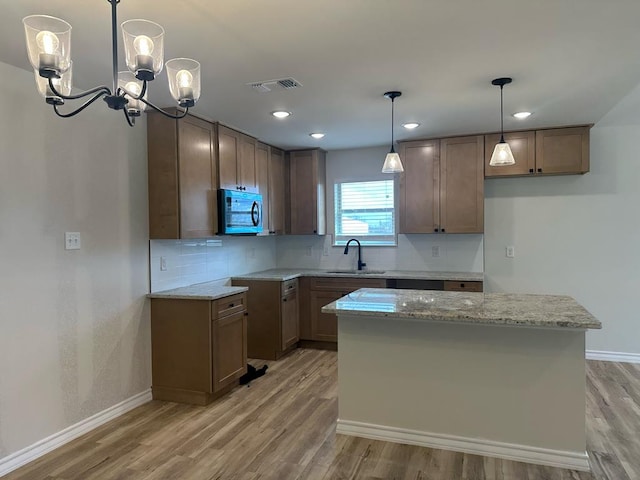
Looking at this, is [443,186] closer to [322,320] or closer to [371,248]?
[371,248]

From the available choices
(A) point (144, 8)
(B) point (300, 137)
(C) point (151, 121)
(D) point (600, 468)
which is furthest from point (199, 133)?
(D) point (600, 468)

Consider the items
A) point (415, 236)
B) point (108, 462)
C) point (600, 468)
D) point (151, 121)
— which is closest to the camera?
point (600, 468)

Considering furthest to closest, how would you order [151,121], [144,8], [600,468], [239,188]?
[239,188] < [151,121] < [600,468] < [144,8]

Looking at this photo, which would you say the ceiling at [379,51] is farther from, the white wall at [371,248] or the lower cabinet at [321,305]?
the lower cabinet at [321,305]

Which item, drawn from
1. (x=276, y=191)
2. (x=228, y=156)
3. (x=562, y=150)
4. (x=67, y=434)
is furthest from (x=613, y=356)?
(x=67, y=434)

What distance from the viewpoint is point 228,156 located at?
3.95 meters

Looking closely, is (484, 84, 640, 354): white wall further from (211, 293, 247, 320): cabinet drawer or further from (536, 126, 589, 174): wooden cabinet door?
(211, 293, 247, 320): cabinet drawer

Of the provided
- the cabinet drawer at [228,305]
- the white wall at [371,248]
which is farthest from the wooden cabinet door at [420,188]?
the cabinet drawer at [228,305]

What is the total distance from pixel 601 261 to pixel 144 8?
4621 millimetres

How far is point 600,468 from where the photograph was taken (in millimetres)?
2340

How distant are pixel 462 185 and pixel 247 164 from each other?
226 centimetres

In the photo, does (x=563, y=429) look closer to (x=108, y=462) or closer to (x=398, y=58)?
(x=398, y=58)

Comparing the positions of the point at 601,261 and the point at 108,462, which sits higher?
the point at 601,261

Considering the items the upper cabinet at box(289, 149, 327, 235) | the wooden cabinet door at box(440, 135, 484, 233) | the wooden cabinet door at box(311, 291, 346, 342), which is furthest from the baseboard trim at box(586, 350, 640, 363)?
the upper cabinet at box(289, 149, 327, 235)
